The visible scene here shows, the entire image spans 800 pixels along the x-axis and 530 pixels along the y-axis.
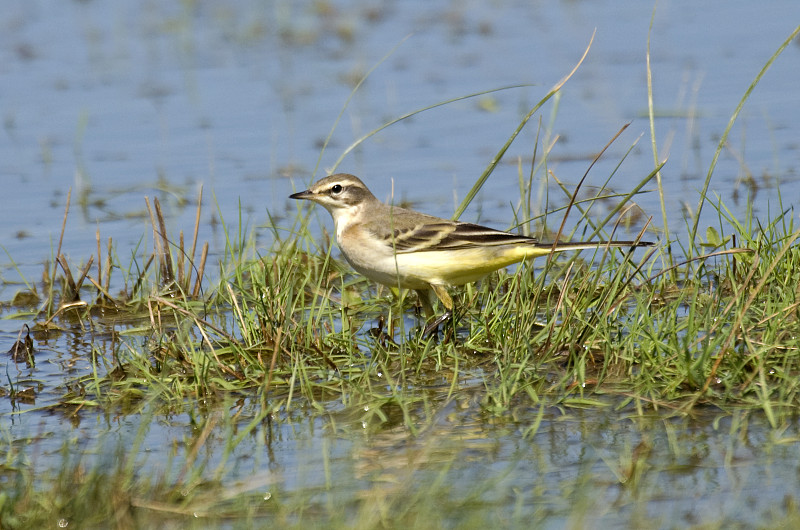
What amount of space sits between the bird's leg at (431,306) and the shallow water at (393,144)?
1.02 meters

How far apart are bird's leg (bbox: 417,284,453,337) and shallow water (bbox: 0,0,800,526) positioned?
102 centimetres

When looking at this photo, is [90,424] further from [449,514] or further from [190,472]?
[449,514]

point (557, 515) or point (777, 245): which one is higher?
point (777, 245)

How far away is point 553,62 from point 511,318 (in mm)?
9391

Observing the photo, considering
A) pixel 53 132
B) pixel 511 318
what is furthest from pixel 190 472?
pixel 53 132

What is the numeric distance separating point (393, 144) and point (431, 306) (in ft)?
19.4

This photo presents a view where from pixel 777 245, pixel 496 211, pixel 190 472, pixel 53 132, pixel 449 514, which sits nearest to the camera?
pixel 449 514

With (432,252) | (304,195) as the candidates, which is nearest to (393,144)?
(304,195)

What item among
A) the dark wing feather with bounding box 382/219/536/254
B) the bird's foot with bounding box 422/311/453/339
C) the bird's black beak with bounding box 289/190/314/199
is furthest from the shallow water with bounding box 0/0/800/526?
the dark wing feather with bounding box 382/219/536/254

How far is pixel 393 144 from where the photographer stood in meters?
14.0

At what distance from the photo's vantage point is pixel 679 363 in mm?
6113

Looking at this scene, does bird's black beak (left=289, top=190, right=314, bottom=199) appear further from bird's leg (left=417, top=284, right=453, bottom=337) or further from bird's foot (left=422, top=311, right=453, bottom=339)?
bird's foot (left=422, top=311, right=453, bottom=339)

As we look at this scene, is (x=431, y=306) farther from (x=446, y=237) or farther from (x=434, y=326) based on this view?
(x=434, y=326)

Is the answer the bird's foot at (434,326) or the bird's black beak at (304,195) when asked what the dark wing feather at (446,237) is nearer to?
the bird's foot at (434,326)
